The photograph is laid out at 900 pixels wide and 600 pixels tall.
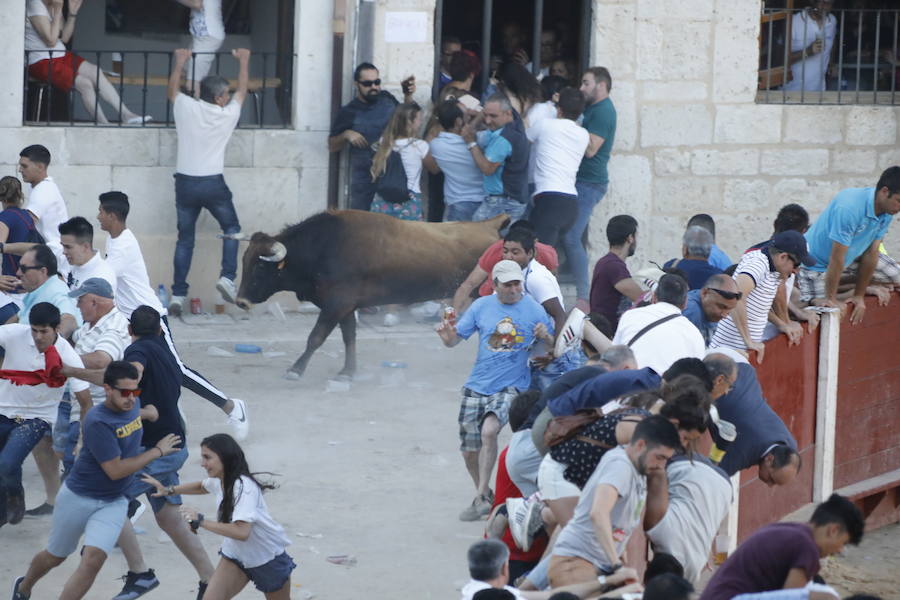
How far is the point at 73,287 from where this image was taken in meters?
8.80

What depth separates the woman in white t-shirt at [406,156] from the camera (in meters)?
12.9

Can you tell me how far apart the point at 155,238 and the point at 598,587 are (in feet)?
26.2

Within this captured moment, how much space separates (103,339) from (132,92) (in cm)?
814

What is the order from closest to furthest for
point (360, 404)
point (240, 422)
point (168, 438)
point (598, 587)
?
point (598, 587) → point (168, 438) → point (240, 422) → point (360, 404)

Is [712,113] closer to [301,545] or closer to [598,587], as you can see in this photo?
[301,545]

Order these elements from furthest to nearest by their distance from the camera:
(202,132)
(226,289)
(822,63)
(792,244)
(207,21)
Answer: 1. (822,63)
2. (207,21)
3. (202,132)
4. (226,289)
5. (792,244)

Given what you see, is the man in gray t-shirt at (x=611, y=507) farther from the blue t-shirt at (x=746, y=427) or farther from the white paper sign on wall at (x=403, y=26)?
the white paper sign on wall at (x=403, y=26)

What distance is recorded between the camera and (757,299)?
8.89 metres

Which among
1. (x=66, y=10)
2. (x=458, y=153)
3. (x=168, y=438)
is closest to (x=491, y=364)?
(x=168, y=438)

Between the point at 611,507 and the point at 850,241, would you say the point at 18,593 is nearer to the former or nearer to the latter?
the point at 611,507

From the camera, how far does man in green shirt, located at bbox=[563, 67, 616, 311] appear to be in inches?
526

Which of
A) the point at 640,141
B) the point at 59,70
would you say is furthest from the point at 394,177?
the point at 59,70

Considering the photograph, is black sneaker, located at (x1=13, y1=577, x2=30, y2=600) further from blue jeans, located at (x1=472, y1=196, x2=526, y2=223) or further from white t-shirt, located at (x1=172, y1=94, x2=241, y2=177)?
blue jeans, located at (x1=472, y1=196, x2=526, y2=223)

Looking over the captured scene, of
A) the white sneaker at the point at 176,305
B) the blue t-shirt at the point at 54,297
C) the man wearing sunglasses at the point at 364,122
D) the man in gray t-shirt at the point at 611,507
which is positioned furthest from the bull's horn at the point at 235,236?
the man in gray t-shirt at the point at 611,507
